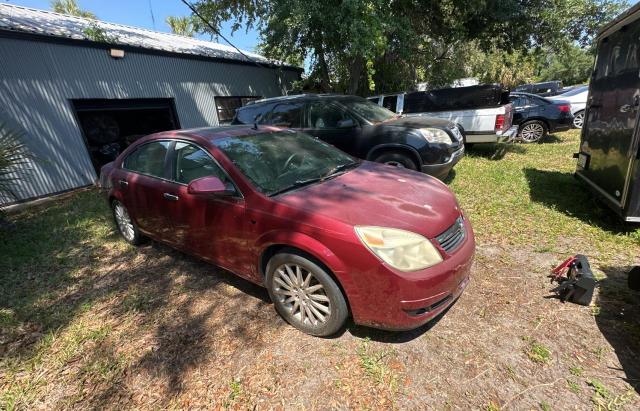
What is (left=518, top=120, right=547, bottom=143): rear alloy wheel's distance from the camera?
30.1 feet

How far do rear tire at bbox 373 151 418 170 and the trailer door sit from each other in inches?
91.8

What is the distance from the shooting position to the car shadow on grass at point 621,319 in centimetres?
217

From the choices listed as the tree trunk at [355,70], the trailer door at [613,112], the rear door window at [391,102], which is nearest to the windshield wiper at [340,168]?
the trailer door at [613,112]

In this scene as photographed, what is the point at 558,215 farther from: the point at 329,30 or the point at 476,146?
the point at 329,30

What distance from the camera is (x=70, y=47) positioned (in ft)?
25.3

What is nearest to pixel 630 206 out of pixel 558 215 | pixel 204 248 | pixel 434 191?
pixel 558 215

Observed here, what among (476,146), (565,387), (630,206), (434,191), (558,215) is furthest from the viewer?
(476,146)

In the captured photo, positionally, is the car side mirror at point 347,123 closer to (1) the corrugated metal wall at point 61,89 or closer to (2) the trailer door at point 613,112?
(2) the trailer door at point 613,112

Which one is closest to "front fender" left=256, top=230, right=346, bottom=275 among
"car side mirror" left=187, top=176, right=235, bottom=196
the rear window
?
"car side mirror" left=187, top=176, right=235, bottom=196

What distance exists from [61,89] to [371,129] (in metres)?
7.27

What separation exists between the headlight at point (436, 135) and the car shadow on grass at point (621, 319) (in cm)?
284

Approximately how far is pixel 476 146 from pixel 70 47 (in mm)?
10673

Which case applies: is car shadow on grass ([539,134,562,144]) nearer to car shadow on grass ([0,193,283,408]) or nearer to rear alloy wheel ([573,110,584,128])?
rear alloy wheel ([573,110,584,128])

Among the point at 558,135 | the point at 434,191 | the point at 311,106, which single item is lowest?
the point at 558,135
